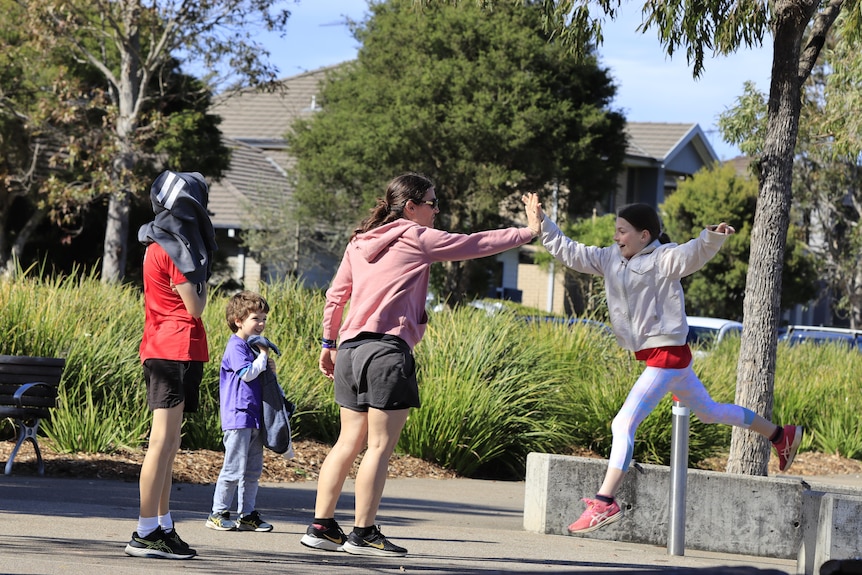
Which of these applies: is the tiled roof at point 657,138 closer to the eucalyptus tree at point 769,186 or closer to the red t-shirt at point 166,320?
the eucalyptus tree at point 769,186

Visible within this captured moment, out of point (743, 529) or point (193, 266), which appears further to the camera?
point (743, 529)

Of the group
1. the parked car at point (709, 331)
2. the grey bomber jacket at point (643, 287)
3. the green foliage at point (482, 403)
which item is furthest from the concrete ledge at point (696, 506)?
the parked car at point (709, 331)

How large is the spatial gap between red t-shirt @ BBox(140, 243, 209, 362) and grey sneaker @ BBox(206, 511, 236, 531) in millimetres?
1459

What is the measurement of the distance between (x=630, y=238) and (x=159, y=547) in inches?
110

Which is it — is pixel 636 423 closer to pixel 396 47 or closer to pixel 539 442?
pixel 539 442

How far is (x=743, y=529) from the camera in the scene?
25.0 feet

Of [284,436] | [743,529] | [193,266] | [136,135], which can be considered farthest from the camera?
[136,135]

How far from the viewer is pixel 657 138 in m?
47.1

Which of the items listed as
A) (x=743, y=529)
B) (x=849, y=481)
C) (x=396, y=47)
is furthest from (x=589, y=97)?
(x=743, y=529)

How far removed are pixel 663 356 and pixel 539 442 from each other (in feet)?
16.3

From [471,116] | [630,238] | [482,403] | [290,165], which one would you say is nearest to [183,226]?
[630,238]

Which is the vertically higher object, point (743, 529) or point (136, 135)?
point (136, 135)

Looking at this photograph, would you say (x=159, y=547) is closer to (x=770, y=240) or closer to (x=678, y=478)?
(x=678, y=478)

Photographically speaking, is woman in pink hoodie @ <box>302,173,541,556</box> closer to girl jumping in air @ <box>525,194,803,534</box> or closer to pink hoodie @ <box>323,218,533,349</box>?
pink hoodie @ <box>323,218,533,349</box>
